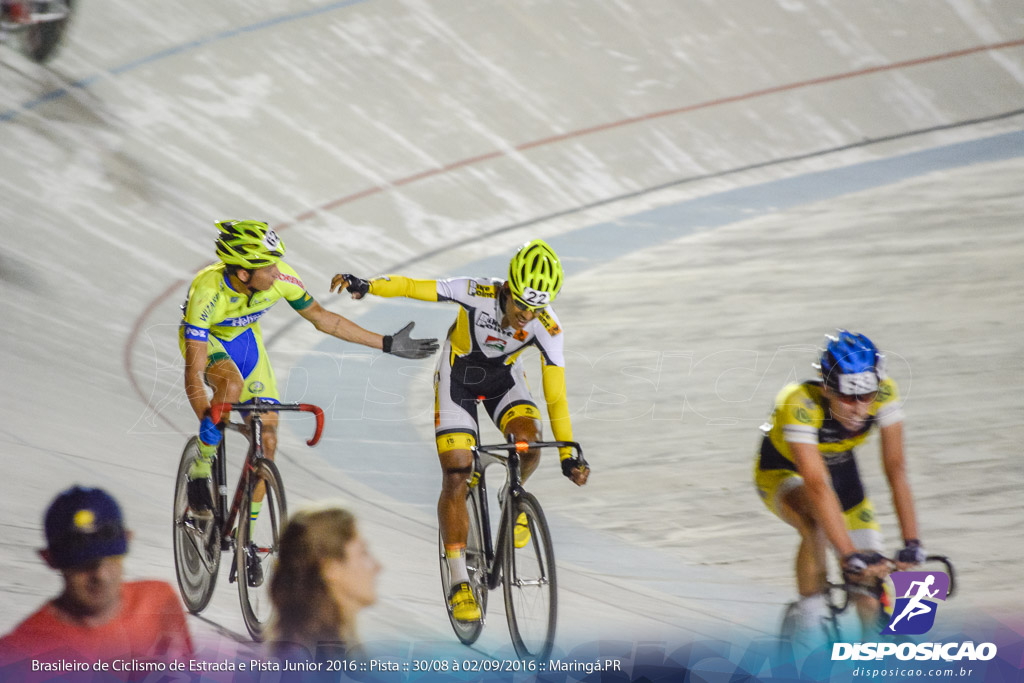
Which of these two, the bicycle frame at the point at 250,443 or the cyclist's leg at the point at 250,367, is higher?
the cyclist's leg at the point at 250,367

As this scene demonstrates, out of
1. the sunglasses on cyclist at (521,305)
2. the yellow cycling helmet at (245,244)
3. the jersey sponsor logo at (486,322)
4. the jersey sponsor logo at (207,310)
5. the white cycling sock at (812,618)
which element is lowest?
the white cycling sock at (812,618)

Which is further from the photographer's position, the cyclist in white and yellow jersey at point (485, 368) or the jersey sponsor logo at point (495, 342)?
the jersey sponsor logo at point (495, 342)

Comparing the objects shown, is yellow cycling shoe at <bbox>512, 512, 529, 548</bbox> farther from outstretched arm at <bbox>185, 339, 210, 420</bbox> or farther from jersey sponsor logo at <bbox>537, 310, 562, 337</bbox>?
outstretched arm at <bbox>185, 339, 210, 420</bbox>

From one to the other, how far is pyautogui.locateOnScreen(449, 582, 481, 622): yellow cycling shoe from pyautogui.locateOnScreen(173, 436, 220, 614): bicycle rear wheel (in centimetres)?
80

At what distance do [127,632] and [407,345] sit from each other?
1574 millimetres

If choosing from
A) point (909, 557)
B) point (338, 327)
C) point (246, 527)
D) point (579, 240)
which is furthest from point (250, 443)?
point (579, 240)

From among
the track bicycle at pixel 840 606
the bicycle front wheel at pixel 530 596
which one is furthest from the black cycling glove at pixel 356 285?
the track bicycle at pixel 840 606

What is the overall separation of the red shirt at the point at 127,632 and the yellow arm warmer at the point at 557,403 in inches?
56.9

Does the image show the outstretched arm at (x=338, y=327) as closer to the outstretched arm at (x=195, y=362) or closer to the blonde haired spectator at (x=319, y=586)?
the outstretched arm at (x=195, y=362)

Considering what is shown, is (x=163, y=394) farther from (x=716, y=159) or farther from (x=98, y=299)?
(x=716, y=159)

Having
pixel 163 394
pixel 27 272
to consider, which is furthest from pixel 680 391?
pixel 27 272

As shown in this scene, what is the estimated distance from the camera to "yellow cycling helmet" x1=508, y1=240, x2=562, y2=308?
357 cm

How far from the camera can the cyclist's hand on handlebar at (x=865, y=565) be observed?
305 cm

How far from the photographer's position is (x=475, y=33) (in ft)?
30.7
